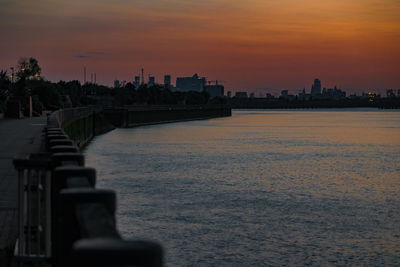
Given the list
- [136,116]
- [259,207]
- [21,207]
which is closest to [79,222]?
[21,207]

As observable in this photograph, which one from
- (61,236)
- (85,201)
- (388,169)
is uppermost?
(85,201)

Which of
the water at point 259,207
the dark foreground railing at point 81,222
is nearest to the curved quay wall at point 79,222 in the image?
the dark foreground railing at point 81,222

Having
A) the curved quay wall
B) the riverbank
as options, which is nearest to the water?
the curved quay wall

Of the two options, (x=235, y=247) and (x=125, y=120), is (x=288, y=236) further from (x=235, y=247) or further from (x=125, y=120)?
(x=125, y=120)

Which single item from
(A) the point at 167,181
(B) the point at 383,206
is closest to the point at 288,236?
(B) the point at 383,206

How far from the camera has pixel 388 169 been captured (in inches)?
1737

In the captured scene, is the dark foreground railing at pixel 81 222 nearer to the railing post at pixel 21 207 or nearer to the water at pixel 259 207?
the railing post at pixel 21 207

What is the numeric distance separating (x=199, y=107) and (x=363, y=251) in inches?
6065

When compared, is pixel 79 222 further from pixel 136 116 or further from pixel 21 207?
pixel 136 116

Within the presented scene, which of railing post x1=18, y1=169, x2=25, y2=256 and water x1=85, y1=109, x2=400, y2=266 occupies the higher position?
railing post x1=18, y1=169, x2=25, y2=256

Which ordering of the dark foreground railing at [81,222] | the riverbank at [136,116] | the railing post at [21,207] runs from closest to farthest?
the dark foreground railing at [81,222] → the railing post at [21,207] → the riverbank at [136,116]

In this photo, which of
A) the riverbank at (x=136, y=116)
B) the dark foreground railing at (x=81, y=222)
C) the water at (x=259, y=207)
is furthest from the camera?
the riverbank at (x=136, y=116)

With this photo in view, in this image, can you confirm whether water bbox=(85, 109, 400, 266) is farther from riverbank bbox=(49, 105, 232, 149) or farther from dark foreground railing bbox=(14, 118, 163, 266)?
riverbank bbox=(49, 105, 232, 149)

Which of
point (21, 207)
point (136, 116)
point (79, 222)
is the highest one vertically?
point (79, 222)
